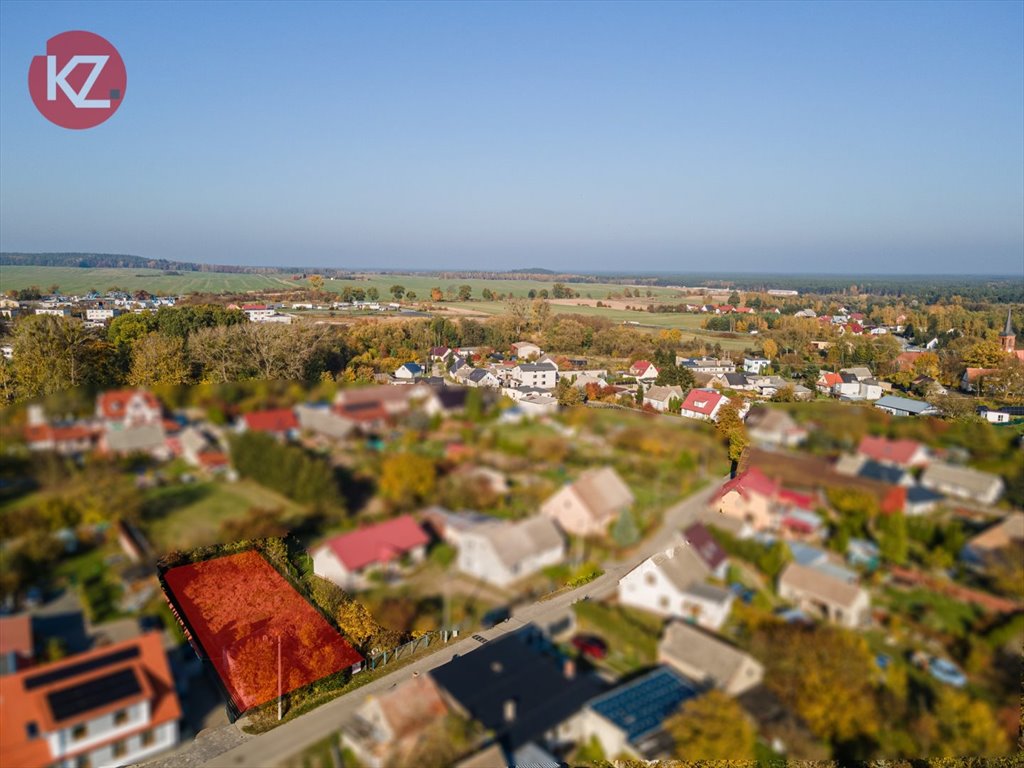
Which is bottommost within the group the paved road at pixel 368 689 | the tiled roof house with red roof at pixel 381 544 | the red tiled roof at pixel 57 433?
the paved road at pixel 368 689

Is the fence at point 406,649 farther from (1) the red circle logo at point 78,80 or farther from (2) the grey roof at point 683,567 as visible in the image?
(1) the red circle logo at point 78,80

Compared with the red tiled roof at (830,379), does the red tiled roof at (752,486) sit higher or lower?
higher

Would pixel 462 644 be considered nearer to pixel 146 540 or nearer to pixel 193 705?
pixel 193 705

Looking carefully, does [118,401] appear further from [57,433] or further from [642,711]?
[642,711]

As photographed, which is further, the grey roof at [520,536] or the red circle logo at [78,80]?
the red circle logo at [78,80]

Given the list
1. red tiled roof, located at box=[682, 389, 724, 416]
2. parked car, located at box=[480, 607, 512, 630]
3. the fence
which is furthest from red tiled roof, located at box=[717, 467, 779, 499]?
red tiled roof, located at box=[682, 389, 724, 416]

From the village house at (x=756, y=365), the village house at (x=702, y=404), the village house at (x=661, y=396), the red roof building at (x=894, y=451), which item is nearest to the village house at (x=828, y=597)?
the red roof building at (x=894, y=451)

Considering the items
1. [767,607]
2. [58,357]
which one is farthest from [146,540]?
[58,357]

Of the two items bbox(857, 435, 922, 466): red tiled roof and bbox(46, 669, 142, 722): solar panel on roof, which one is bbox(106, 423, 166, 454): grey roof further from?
bbox(857, 435, 922, 466): red tiled roof
